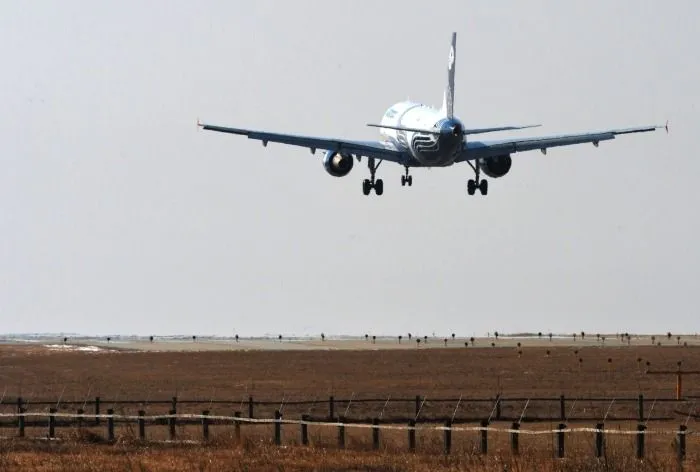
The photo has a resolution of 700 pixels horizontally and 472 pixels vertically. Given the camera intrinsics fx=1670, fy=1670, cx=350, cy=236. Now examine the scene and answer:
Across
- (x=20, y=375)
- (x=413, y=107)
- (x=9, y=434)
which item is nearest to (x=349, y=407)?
(x=9, y=434)

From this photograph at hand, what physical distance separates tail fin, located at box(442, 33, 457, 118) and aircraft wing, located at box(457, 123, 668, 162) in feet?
8.24

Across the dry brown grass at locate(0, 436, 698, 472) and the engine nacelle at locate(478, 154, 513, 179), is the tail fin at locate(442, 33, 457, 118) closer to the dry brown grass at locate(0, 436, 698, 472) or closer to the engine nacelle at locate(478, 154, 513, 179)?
the engine nacelle at locate(478, 154, 513, 179)

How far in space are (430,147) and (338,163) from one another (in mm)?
6397

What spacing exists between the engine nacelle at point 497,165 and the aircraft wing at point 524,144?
1.86 feet

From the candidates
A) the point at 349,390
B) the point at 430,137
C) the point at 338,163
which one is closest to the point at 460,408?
the point at 349,390

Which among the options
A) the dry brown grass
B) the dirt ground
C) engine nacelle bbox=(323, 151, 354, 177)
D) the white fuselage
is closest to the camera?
the dry brown grass

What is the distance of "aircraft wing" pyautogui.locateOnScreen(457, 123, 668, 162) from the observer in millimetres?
98938

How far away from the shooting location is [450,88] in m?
108

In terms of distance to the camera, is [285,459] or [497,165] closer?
[285,459]

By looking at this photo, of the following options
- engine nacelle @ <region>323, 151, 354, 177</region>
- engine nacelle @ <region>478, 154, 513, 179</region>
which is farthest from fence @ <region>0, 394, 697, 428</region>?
engine nacelle @ <region>478, 154, 513, 179</region>

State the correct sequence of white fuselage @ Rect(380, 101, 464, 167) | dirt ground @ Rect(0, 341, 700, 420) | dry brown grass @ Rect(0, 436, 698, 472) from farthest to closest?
white fuselage @ Rect(380, 101, 464, 167), dirt ground @ Rect(0, 341, 700, 420), dry brown grass @ Rect(0, 436, 698, 472)

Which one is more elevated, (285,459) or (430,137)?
(430,137)

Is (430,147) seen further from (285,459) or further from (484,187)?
(285,459)

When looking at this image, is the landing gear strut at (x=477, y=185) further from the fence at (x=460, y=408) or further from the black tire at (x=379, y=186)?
the fence at (x=460, y=408)
